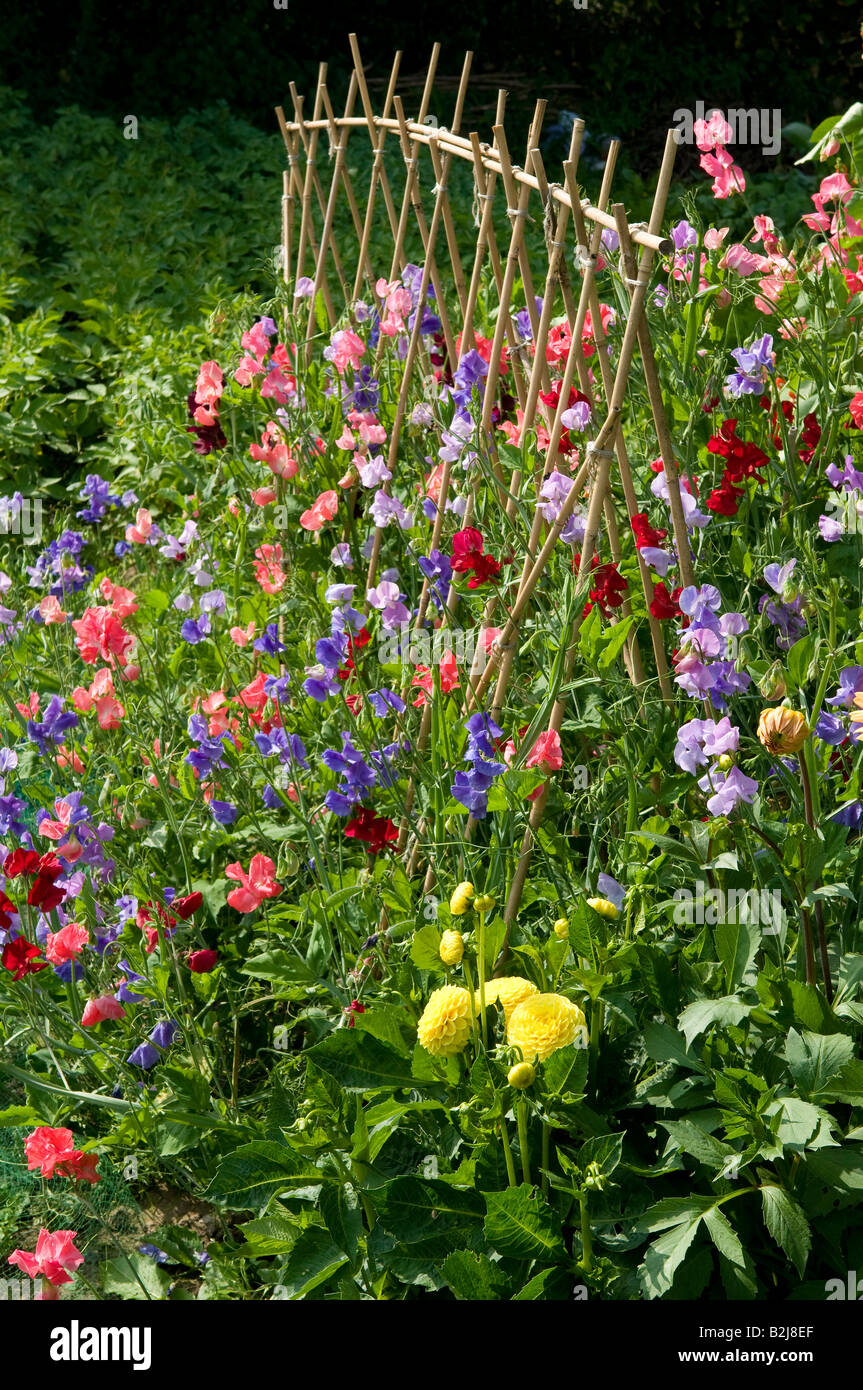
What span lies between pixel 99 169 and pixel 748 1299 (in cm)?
620

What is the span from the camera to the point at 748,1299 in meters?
1.39

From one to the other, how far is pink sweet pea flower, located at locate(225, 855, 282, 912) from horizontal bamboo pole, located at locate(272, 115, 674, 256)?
1005 mm

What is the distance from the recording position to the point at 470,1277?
1.44 m

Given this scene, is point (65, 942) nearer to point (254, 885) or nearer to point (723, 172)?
point (254, 885)

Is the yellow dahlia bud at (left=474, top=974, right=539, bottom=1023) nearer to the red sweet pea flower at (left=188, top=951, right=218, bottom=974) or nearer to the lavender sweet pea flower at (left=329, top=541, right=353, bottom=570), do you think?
the red sweet pea flower at (left=188, top=951, right=218, bottom=974)

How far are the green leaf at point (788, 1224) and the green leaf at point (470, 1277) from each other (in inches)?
12.5

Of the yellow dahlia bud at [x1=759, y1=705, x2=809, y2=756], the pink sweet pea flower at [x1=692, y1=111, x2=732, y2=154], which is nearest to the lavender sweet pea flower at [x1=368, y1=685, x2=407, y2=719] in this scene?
the yellow dahlia bud at [x1=759, y1=705, x2=809, y2=756]

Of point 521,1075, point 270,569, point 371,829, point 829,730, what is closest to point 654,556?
point 829,730

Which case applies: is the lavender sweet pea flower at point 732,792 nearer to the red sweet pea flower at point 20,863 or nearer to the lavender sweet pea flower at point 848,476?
the lavender sweet pea flower at point 848,476

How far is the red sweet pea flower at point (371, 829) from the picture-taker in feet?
6.19

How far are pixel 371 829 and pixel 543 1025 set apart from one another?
0.55m

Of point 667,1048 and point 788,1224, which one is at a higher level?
point 667,1048

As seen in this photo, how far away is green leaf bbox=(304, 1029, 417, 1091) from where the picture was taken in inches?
62.7

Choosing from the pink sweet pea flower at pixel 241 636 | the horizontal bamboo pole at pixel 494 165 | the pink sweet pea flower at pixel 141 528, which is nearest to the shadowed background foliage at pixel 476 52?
the horizontal bamboo pole at pixel 494 165
